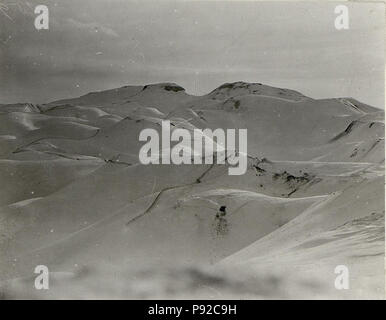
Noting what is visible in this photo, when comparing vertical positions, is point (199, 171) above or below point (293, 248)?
above

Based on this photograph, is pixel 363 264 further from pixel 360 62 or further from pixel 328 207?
pixel 360 62

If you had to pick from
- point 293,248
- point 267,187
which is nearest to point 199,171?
point 267,187

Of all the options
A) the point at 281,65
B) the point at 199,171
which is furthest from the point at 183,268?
the point at 281,65

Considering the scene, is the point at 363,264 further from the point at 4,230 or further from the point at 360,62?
the point at 4,230

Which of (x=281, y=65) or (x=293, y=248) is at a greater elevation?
(x=281, y=65)
